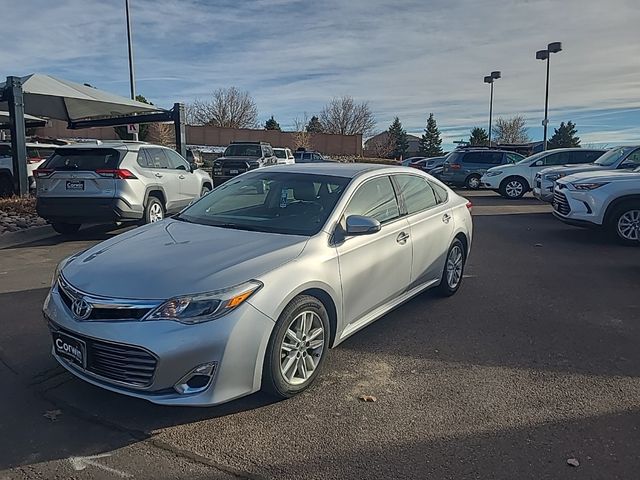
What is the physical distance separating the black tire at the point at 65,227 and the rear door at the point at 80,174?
2.54 feet

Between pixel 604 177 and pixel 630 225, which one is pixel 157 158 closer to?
pixel 604 177

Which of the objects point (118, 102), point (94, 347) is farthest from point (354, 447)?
point (118, 102)

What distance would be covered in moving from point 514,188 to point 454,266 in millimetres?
13442

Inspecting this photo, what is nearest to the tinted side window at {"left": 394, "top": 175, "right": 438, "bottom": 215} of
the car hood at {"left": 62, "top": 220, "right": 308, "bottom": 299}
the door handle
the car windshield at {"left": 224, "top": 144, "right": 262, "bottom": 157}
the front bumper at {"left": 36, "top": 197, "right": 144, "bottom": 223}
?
the door handle

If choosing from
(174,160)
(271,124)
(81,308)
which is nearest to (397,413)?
(81,308)

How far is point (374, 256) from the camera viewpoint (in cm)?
441

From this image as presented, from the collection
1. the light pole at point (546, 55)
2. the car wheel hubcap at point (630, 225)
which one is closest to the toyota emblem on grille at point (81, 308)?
the car wheel hubcap at point (630, 225)

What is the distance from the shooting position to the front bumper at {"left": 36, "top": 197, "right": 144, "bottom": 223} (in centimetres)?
891

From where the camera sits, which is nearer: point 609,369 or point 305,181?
point 609,369

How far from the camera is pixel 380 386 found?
153 inches

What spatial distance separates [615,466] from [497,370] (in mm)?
1293

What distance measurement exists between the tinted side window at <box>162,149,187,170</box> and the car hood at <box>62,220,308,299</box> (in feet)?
22.6

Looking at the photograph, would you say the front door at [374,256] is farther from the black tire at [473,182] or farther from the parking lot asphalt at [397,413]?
the black tire at [473,182]

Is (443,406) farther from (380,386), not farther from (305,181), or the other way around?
(305,181)
